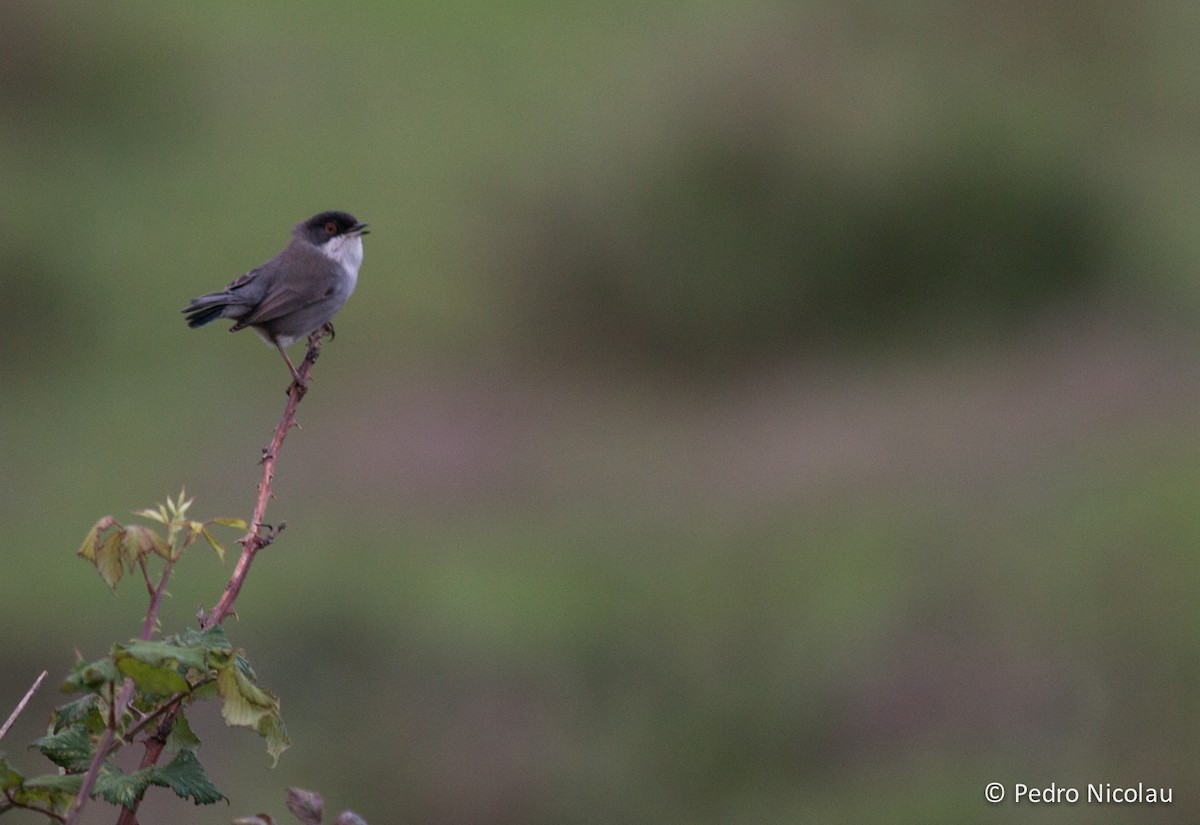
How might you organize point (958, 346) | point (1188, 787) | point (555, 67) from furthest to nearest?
point (555, 67)
point (958, 346)
point (1188, 787)

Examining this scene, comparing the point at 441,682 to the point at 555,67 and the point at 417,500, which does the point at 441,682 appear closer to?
the point at 417,500

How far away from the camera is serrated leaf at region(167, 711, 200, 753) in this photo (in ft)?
7.55

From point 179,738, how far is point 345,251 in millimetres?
4776

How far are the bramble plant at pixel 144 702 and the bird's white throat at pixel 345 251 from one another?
4482 mm

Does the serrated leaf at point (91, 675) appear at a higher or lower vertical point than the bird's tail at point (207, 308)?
lower

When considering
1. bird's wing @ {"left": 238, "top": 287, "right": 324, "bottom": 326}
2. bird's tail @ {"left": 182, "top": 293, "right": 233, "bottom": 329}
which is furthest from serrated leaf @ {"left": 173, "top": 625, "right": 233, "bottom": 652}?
bird's wing @ {"left": 238, "top": 287, "right": 324, "bottom": 326}

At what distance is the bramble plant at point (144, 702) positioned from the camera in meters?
1.98

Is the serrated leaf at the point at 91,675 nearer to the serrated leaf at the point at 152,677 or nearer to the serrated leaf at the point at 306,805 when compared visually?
the serrated leaf at the point at 152,677

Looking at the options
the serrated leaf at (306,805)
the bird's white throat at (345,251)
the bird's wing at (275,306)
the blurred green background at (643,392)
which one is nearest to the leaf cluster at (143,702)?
the serrated leaf at (306,805)

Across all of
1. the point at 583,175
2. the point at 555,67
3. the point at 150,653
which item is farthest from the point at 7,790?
the point at 555,67

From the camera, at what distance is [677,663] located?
35.6 ft

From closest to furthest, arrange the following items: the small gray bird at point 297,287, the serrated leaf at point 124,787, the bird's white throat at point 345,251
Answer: the serrated leaf at point 124,787
the small gray bird at point 297,287
the bird's white throat at point 345,251

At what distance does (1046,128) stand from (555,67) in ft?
22.3

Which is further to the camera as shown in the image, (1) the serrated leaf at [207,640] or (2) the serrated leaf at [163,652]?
(1) the serrated leaf at [207,640]
